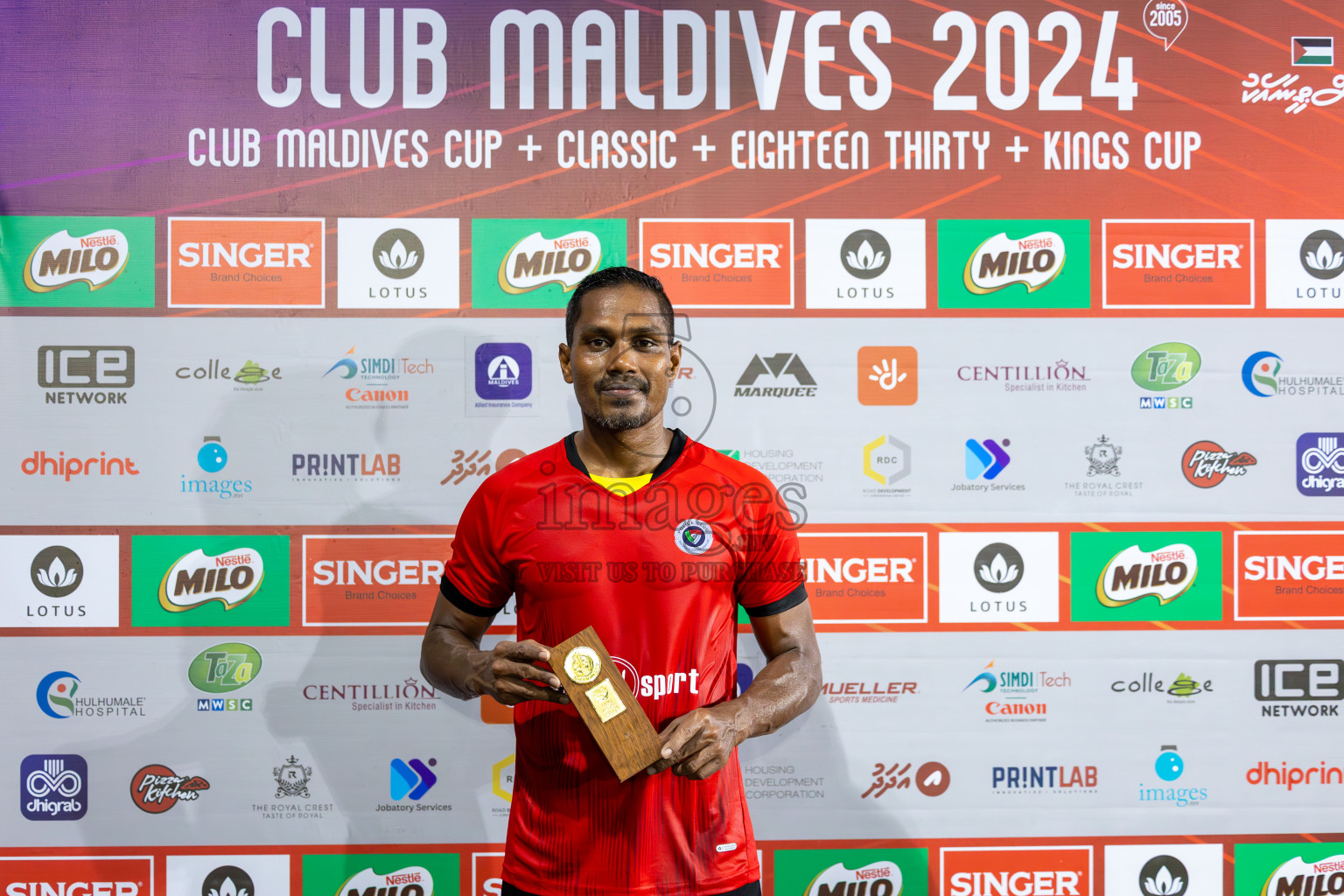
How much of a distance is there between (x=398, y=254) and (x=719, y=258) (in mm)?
850

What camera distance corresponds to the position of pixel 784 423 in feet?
7.20

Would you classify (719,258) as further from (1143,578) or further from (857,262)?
(1143,578)

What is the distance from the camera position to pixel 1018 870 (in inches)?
87.4

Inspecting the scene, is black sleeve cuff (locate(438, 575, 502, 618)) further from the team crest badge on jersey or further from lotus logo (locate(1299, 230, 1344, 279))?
lotus logo (locate(1299, 230, 1344, 279))

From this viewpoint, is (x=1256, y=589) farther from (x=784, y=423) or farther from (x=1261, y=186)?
(x=784, y=423)

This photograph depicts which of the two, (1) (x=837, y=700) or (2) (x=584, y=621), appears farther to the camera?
(1) (x=837, y=700)

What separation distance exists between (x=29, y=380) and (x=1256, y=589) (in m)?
3.32

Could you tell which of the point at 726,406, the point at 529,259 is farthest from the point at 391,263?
the point at 726,406

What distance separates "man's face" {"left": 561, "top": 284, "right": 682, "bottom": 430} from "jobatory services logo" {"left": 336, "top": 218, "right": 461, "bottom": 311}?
0.87m

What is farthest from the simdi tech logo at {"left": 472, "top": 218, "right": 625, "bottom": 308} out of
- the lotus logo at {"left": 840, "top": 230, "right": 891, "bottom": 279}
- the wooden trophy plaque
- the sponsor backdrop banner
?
the wooden trophy plaque

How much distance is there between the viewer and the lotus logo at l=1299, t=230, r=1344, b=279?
2.23m

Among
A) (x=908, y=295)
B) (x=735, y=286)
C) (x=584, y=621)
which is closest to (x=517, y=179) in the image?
(x=735, y=286)

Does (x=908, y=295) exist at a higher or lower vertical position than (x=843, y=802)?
higher

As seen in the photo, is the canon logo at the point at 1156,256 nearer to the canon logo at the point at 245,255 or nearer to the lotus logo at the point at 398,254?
the lotus logo at the point at 398,254
